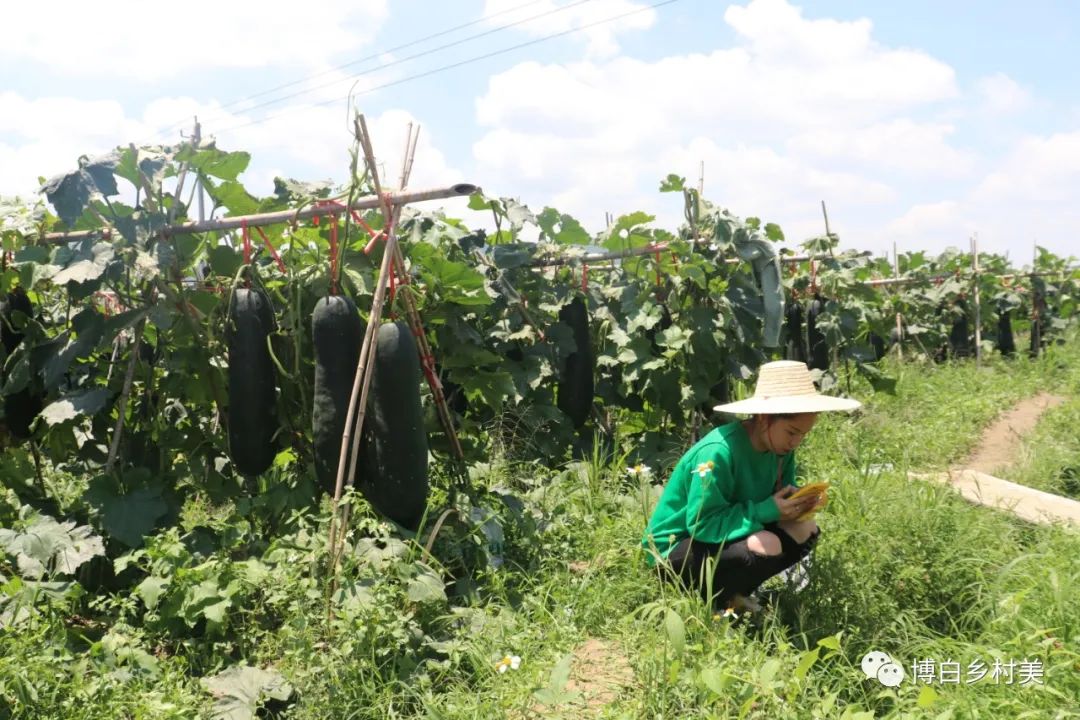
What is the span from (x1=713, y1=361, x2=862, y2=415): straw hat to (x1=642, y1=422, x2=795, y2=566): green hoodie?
0.52 ft

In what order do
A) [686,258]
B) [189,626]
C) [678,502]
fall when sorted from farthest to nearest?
[686,258] → [678,502] → [189,626]

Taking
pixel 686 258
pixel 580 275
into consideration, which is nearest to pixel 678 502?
pixel 686 258

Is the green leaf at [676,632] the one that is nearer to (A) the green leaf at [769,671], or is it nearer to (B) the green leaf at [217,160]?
(A) the green leaf at [769,671]

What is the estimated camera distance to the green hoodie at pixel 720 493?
147 inches

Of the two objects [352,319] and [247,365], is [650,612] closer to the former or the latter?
[352,319]

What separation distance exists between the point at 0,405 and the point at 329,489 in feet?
6.05

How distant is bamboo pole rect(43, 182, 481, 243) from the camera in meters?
3.60

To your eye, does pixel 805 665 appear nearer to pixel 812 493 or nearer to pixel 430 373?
pixel 812 493

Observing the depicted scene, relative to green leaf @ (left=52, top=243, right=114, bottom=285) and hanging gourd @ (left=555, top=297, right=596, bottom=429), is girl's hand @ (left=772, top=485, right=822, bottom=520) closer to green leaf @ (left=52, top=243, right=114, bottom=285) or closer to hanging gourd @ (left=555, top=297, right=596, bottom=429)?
green leaf @ (left=52, top=243, right=114, bottom=285)

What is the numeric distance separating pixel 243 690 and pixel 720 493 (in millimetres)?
1859

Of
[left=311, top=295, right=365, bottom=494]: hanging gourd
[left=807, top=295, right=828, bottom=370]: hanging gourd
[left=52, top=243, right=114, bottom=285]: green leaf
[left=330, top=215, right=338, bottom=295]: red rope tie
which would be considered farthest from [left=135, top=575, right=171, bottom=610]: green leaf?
[left=807, top=295, right=828, bottom=370]: hanging gourd

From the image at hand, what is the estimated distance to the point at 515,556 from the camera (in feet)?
14.9

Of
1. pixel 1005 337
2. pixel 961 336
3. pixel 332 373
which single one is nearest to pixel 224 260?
pixel 332 373

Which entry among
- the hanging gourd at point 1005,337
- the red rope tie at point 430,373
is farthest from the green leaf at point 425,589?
the hanging gourd at point 1005,337
